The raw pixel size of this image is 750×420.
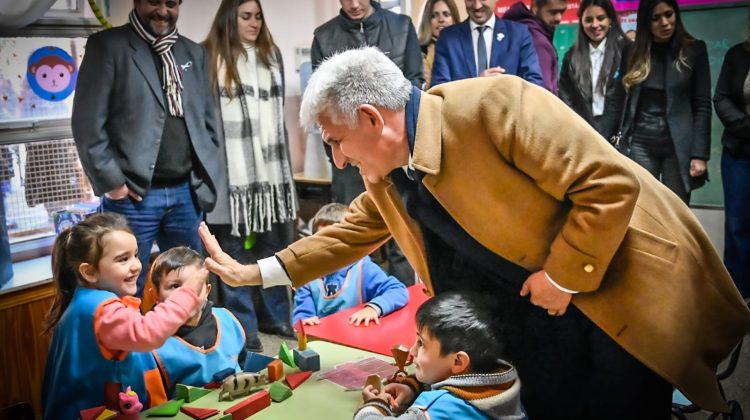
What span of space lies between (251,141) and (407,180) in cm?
160

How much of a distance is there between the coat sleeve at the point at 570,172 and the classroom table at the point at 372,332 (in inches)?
32.0

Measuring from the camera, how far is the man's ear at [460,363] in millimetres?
1646

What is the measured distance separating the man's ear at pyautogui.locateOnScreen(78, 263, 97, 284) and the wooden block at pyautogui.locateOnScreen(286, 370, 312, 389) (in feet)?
2.04

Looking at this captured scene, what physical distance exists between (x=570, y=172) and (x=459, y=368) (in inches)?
19.4

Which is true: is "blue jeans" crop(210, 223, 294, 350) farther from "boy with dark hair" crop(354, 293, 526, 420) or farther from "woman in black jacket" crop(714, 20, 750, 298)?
"woman in black jacket" crop(714, 20, 750, 298)

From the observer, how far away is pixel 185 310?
1.96m

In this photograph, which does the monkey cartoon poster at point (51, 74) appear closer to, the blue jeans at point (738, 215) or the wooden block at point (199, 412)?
the wooden block at point (199, 412)

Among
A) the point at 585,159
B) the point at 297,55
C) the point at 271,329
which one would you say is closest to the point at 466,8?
the point at 297,55

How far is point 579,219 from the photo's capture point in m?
1.61

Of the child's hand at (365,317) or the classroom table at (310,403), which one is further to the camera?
the child's hand at (365,317)

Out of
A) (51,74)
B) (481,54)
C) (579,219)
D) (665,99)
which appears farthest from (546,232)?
(665,99)

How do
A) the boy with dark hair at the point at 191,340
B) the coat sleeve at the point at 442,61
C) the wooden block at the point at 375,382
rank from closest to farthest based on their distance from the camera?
the wooden block at the point at 375,382 → the boy with dark hair at the point at 191,340 → the coat sleeve at the point at 442,61

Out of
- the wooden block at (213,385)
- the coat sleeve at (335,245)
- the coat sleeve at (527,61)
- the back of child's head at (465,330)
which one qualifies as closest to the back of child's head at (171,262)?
the coat sleeve at (335,245)

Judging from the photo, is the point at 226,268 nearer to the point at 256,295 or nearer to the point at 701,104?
the point at 256,295
